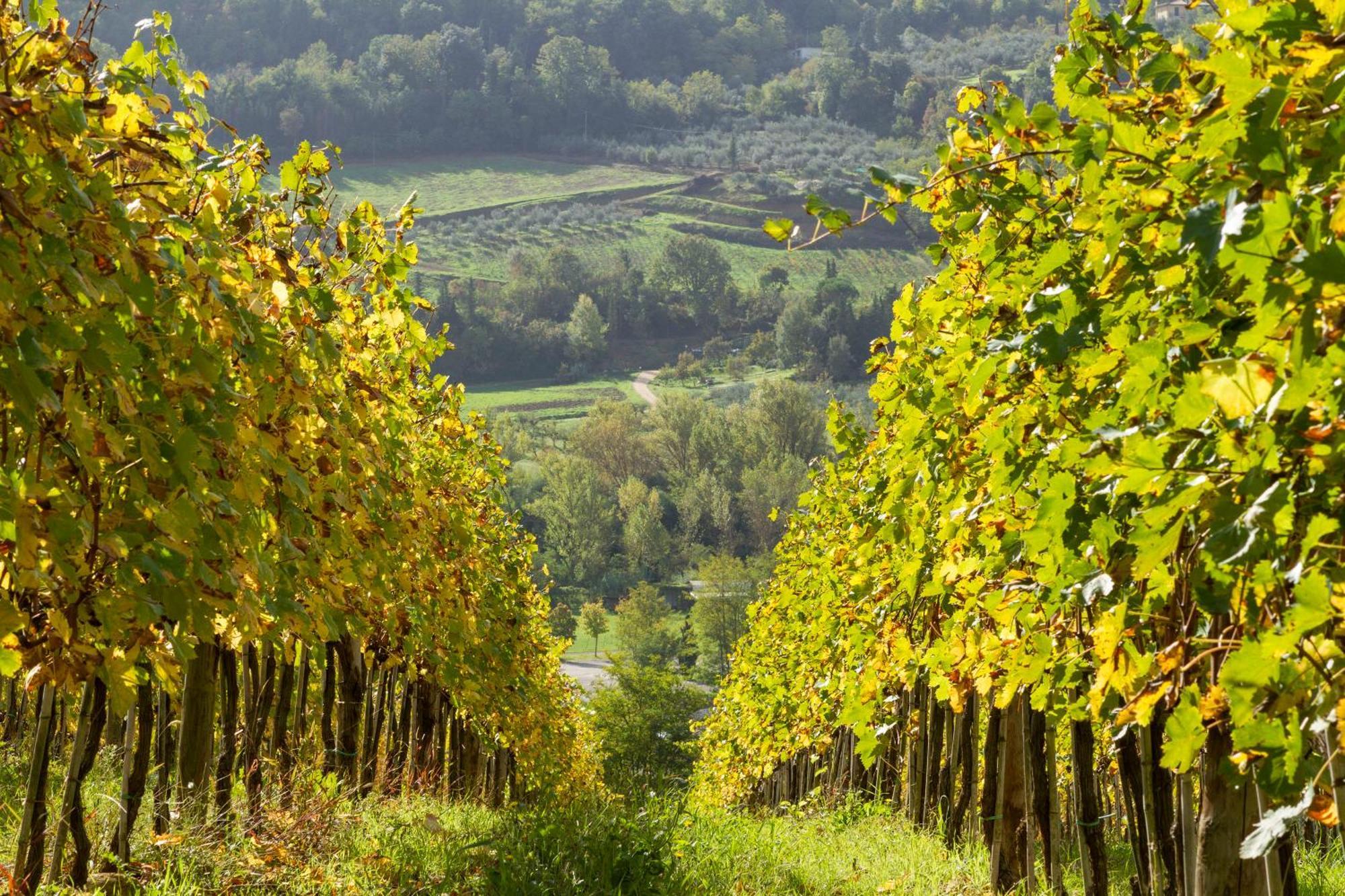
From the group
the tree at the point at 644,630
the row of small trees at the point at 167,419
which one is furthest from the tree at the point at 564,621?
the row of small trees at the point at 167,419

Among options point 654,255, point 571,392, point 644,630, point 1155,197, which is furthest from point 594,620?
point 654,255

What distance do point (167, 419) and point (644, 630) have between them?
6109 centimetres

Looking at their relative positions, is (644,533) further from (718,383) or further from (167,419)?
(167,419)

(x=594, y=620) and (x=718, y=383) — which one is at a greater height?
(x=718, y=383)

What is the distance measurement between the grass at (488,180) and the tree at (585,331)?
2582 centimetres

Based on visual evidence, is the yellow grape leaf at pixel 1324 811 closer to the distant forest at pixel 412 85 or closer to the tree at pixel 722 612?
the tree at pixel 722 612

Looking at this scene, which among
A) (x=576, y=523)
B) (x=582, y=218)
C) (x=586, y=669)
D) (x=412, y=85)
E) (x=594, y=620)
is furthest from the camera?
(x=412, y=85)

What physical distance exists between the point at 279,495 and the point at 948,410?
93.1 inches

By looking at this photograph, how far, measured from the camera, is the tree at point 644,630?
62.8 meters

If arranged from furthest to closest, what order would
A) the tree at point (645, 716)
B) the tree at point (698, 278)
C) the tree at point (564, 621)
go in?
the tree at point (698, 278) → the tree at point (564, 621) → the tree at point (645, 716)

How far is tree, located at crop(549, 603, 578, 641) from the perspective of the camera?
67.6 m

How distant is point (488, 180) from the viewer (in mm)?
162375

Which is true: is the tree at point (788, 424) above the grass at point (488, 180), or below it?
below

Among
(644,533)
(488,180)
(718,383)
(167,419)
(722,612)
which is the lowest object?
(644,533)
